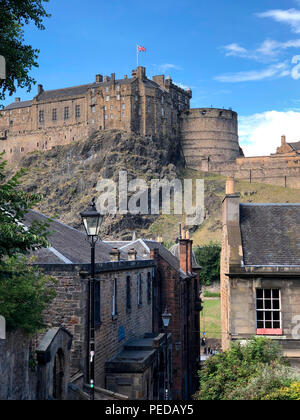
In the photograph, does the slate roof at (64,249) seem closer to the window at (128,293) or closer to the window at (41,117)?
the window at (128,293)

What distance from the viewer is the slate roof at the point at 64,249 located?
18.0 m

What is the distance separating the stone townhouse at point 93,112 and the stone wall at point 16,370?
104m

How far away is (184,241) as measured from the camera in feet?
117

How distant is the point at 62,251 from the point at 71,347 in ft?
11.5

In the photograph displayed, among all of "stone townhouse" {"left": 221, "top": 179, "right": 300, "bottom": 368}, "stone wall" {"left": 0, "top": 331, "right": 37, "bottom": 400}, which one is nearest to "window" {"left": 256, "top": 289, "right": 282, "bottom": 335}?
"stone townhouse" {"left": 221, "top": 179, "right": 300, "bottom": 368}

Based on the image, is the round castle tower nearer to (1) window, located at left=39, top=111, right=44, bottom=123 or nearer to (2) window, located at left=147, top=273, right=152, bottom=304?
(1) window, located at left=39, top=111, right=44, bottom=123

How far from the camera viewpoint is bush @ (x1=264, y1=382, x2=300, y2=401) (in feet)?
41.1

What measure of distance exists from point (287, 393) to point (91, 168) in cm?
10501

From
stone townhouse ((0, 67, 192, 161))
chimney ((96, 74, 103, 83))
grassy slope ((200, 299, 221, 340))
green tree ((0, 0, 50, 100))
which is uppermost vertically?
chimney ((96, 74, 103, 83))

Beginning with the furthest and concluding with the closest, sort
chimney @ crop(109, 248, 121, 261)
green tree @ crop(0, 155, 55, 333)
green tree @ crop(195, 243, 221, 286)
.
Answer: green tree @ crop(195, 243, 221, 286) → chimney @ crop(109, 248, 121, 261) → green tree @ crop(0, 155, 55, 333)

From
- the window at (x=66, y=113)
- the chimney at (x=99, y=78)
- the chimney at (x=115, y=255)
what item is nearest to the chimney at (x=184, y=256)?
the chimney at (x=115, y=255)

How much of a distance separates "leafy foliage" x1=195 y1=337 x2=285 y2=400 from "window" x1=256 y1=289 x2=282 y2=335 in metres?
1.66

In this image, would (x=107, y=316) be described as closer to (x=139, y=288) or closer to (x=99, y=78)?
(x=139, y=288)

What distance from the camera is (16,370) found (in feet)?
40.9
